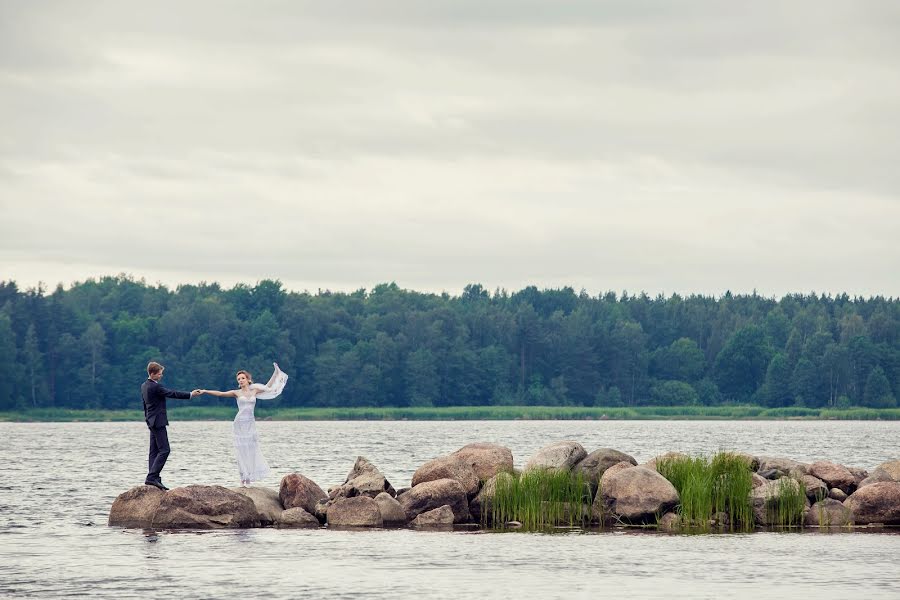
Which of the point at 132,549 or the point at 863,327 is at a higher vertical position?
the point at 863,327

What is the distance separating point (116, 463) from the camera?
55.2 metres


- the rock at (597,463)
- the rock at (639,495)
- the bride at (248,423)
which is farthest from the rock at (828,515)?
the bride at (248,423)

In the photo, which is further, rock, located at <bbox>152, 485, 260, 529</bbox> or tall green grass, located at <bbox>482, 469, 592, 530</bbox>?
tall green grass, located at <bbox>482, 469, 592, 530</bbox>

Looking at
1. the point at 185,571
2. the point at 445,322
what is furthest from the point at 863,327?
the point at 185,571

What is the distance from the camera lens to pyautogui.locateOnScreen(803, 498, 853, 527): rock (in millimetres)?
27641

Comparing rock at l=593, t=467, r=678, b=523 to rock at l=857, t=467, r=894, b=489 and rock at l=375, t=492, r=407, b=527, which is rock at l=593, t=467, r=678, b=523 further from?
rock at l=857, t=467, r=894, b=489

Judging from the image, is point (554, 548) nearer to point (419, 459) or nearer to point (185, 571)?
point (185, 571)

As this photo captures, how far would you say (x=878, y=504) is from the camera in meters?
27.9

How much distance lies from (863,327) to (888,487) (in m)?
162

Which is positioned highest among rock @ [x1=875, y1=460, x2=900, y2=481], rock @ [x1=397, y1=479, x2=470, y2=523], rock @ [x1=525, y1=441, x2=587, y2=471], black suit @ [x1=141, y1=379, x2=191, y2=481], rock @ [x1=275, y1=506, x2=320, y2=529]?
black suit @ [x1=141, y1=379, x2=191, y2=481]

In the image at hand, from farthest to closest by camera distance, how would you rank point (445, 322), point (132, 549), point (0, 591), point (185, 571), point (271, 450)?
point (445, 322) → point (271, 450) → point (132, 549) → point (185, 571) → point (0, 591)

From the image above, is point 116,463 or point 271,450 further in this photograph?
point 271,450

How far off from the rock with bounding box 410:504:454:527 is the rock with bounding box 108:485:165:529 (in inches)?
204

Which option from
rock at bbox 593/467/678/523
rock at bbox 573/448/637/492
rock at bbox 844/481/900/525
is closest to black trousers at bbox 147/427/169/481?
rock at bbox 573/448/637/492
